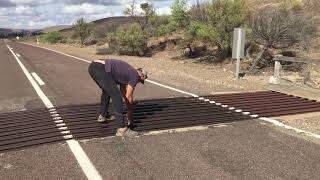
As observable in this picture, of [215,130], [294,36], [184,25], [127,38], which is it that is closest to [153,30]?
[127,38]

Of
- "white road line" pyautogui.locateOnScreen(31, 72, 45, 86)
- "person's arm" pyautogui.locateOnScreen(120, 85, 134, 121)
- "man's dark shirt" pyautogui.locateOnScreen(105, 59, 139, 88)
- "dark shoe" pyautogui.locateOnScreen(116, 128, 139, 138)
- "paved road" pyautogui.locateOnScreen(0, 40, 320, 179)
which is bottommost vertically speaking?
"white road line" pyautogui.locateOnScreen(31, 72, 45, 86)

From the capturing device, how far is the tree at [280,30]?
638 inches

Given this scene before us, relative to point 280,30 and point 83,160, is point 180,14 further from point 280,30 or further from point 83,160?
point 83,160

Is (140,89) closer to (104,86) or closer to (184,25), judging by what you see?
(104,86)

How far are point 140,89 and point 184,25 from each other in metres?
15.8

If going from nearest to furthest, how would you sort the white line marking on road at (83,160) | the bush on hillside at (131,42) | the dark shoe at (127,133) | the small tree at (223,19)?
the white line marking on road at (83,160) < the dark shoe at (127,133) < the small tree at (223,19) < the bush on hillside at (131,42)

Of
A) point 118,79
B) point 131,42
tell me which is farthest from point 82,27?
point 118,79

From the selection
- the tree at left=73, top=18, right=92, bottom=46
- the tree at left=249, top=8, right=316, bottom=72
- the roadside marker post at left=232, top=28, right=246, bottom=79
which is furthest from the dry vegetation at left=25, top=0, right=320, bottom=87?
the tree at left=73, top=18, right=92, bottom=46

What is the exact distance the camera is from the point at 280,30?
1616 centimetres

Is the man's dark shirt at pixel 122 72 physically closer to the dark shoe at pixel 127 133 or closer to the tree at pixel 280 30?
the dark shoe at pixel 127 133

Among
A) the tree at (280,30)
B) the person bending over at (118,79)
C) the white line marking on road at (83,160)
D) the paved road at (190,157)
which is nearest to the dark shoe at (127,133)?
the person bending over at (118,79)

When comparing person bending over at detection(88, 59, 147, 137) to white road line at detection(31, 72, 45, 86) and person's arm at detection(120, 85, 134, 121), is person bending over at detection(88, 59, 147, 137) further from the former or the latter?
white road line at detection(31, 72, 45, 86)

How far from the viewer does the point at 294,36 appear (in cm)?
1625

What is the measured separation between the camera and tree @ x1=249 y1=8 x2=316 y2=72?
1620cm
